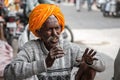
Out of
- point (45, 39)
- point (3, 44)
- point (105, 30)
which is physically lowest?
point (105, 30)

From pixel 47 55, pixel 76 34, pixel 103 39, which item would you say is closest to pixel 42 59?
pixel 47 55

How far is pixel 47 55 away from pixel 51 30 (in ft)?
0.76

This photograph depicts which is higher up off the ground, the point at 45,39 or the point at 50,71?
the point at 45,39

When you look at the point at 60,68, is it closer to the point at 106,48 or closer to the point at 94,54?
the point at 94,54

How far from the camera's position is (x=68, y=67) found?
268 cm

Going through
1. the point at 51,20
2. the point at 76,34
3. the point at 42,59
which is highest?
the point at 51,20

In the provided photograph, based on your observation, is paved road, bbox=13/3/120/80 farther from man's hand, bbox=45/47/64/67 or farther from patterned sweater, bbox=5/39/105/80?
man's hand, bbox=45/47/64/67

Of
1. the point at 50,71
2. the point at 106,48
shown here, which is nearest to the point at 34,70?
the point at 50,71

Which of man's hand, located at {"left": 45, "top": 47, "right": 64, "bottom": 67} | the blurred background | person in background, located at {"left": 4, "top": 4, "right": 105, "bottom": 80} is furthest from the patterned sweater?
the blurred background

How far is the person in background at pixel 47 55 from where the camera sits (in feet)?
8.03

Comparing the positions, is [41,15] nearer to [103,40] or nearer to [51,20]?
[51,20]

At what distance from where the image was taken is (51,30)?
8.52ft

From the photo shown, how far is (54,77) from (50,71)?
5 centimetres

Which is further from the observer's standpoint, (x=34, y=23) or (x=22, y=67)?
(x=34, y=23)
